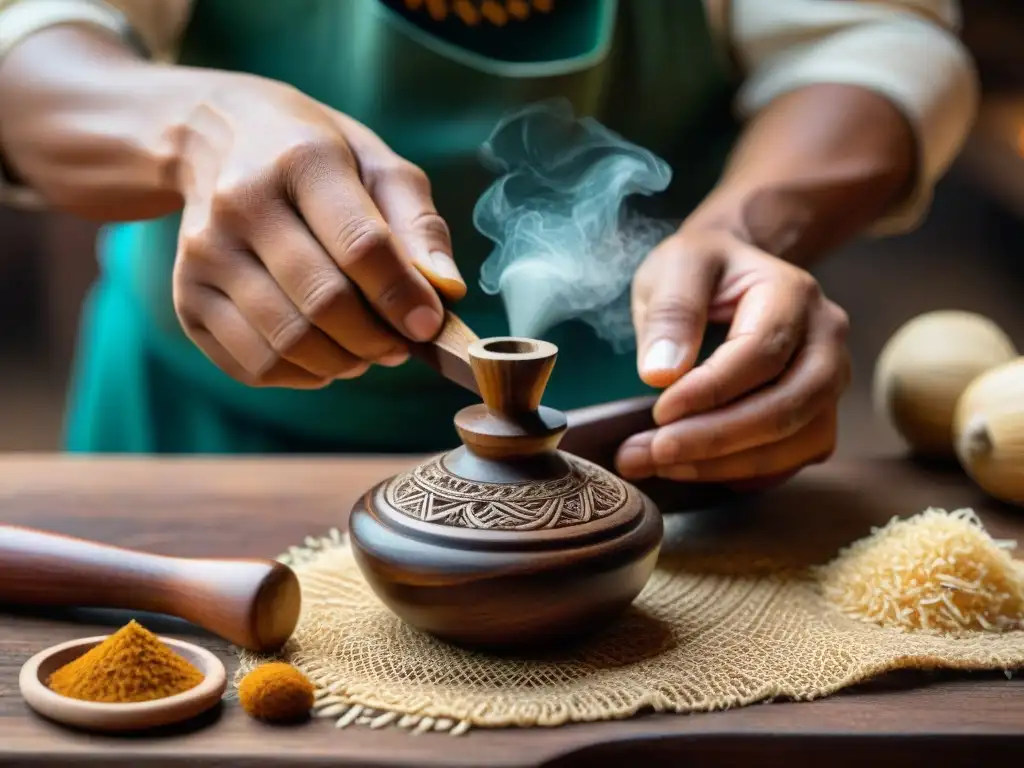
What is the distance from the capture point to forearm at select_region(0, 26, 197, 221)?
1411 mm

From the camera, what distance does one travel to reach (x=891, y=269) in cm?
570

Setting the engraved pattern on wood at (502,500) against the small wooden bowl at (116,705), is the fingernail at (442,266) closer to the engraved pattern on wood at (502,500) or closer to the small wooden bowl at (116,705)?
the engraved pattern on wood at (502,500)

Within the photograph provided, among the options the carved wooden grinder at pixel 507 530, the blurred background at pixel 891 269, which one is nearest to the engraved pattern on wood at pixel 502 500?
the carved wooden grinder at pixel 507 530

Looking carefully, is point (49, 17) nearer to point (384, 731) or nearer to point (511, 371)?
point (511, 371)

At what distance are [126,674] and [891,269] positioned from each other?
5303mm

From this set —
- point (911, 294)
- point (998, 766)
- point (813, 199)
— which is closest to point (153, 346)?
point (813, 199)

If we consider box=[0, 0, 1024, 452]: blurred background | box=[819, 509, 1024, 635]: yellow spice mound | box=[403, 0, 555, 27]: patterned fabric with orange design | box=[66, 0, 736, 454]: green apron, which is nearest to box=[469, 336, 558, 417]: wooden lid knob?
box=[819, 509, 1024, 635]: yellow spice mound

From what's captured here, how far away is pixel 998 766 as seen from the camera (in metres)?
0.99

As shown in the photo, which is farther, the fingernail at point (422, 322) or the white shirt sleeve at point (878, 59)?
the white shirt sleeve at point (878, 59)

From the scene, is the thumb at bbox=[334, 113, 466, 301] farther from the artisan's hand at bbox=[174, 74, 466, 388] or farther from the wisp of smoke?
the wisp of smoke

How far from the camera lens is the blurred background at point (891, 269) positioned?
408 cm

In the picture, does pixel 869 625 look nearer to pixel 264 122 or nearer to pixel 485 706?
pixel 485 706

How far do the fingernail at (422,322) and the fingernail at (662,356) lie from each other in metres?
0.29

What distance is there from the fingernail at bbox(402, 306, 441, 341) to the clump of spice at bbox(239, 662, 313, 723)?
375 mm
